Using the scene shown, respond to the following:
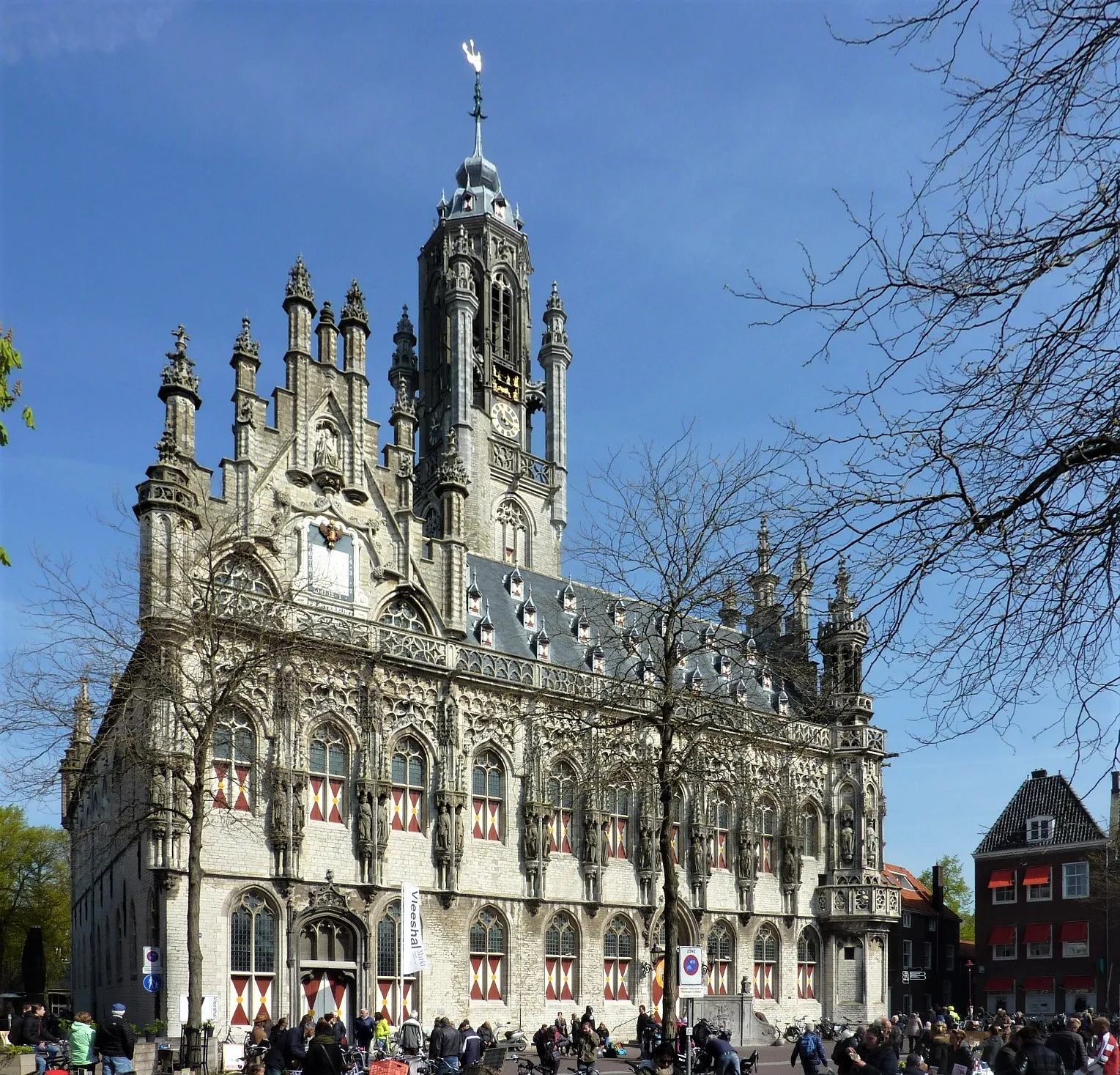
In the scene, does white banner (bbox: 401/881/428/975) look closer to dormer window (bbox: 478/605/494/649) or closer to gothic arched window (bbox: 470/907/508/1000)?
gothic arched window (bbox: 470/907/508/1000)

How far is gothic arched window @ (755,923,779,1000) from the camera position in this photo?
43844mm

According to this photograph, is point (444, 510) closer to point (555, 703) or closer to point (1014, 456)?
point (555, 703)

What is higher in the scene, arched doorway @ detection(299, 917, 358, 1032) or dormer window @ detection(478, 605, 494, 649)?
dormer window @ detection(478, 605, 494, 649)

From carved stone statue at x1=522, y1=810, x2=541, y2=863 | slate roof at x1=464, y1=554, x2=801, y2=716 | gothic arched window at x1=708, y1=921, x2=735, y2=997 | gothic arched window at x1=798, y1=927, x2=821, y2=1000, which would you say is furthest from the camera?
gothic arched window at x1=798, y1=927, x2=821, y2=1000

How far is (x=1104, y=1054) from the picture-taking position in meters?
16.9

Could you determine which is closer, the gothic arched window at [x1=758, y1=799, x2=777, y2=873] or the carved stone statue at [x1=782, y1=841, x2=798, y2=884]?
the gothic arched window at [x1=758, y1=799, x2=777, y2=873]

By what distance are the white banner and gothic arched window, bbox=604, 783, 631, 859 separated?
16.0 metres

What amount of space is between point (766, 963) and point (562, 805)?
1108 cm

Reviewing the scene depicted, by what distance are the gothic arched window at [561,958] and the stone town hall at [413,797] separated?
79mm

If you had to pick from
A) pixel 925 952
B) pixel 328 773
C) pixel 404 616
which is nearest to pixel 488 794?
pixel 328 773

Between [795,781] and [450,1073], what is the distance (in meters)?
28.4

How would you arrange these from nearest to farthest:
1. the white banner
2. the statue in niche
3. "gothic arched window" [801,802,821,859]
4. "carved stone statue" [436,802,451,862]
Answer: the white banner, "carved stone statue" [436,802,451,862], the statue in niche, "gothic arched window" [801,802,821,859]

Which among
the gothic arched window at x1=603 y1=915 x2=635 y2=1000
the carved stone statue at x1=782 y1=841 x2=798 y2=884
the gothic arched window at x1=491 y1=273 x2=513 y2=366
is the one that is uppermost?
the gothic arched window at x1=491 y1=273 x2=513 y2=366

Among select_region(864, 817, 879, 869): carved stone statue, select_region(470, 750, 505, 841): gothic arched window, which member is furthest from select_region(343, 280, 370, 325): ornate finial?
select_region(864, 817, 879, 869): carved stone statue
